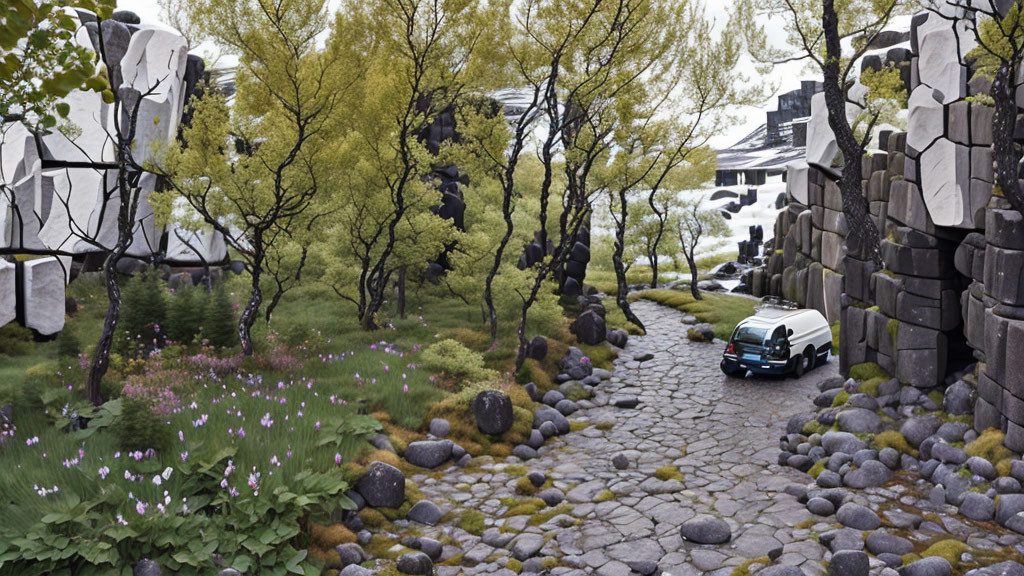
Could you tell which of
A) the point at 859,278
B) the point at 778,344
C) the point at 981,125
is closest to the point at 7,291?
the point at 778,344

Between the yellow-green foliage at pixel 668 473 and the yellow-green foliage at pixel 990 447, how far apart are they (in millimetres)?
3576

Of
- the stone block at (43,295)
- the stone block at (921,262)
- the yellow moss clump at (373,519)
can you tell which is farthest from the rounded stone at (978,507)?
the stone block at (43,295)

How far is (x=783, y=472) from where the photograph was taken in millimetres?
10703

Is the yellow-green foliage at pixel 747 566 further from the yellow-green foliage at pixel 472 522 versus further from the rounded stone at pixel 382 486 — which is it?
the rounded stone at pixel 382 486

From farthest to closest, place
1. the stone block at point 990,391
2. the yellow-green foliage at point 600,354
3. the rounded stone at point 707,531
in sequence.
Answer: the yellow-green foliage at point 600,354
the stone block at point 990,391
the rounded stone at point 707,531

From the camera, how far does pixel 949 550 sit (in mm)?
7945

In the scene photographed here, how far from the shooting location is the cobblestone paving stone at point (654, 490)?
8281 mm

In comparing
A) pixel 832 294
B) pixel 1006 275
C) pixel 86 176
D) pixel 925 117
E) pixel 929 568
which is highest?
pixel 86 176

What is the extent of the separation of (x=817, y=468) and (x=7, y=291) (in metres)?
14.4

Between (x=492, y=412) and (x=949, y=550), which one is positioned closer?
(x=949, y=550)

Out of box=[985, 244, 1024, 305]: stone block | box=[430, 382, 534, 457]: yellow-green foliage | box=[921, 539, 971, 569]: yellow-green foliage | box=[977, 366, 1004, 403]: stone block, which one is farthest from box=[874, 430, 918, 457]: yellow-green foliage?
box=[430, 382, 534, 457]: yellow-green foliage

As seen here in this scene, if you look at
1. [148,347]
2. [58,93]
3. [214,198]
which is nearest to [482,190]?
[214,198]

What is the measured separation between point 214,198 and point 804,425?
36.2 ft

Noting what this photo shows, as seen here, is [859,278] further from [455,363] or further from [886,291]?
[455,363]
